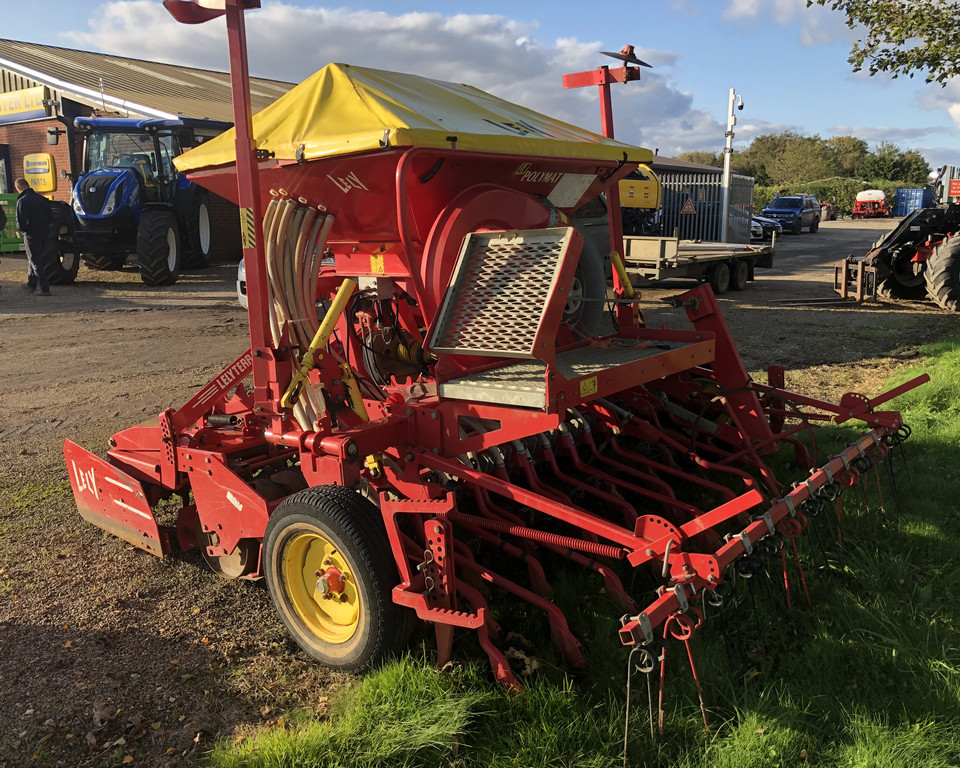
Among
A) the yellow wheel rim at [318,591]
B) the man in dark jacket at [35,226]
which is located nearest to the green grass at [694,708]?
the yellow wheel rim at [318,591]

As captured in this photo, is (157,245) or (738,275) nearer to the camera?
(157,245)

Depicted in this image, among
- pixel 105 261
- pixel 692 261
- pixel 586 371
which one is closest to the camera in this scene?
pixel 586 371

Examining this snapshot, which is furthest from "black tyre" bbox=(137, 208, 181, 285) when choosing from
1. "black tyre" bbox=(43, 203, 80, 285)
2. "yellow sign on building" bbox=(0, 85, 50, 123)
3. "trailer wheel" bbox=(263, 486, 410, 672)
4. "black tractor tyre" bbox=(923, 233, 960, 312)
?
"black tractor tyre" bbox=(923, 233, 960, 312)

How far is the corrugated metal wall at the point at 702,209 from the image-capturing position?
20219 mm

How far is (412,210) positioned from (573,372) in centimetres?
103

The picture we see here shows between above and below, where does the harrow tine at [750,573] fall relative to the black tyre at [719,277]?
below

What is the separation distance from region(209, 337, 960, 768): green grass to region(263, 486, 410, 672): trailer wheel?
0.47ft

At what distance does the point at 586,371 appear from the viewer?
134 inches

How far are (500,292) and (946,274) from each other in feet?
33.1

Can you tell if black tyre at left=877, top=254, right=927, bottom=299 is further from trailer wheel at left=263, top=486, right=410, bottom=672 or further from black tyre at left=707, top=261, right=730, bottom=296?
trailer wheel at left=263, top=486, right=410, bottom=672

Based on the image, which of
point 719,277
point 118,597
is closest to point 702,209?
point 719,277

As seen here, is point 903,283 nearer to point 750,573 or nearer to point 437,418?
point 750,573

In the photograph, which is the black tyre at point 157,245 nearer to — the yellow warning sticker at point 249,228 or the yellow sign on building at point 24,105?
the yellow sign on building at point 24,105

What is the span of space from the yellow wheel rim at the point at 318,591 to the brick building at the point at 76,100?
14735 millimetres
